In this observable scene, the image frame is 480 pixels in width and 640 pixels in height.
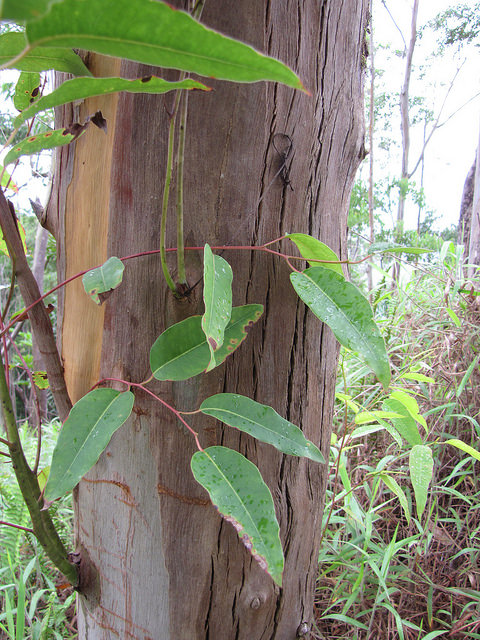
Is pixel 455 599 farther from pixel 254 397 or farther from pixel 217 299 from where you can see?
pixel 217 299

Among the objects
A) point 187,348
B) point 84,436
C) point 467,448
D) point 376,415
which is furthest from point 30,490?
point 467,448

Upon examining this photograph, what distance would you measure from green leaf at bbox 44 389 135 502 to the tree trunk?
0.26 feet

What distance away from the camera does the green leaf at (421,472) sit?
0.81 m

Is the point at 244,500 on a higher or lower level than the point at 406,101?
lower

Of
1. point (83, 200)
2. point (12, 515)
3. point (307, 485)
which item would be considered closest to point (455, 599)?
point (307, 485)

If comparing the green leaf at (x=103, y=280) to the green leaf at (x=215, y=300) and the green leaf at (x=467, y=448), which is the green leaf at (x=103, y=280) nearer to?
the green leaf at (x=215, y=300)

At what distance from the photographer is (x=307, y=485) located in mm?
630

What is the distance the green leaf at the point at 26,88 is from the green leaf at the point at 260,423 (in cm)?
46

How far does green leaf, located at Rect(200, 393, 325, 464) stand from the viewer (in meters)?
0.46

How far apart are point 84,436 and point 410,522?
106cm

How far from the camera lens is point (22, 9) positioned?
0.55ft

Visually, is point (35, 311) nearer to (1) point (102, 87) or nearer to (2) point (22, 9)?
(1) point (102, 87)

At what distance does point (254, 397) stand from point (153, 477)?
0.16 metres

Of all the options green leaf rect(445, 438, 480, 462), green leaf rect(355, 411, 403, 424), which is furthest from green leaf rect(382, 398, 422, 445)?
green leaf rect(445, 438, 480, 462)
